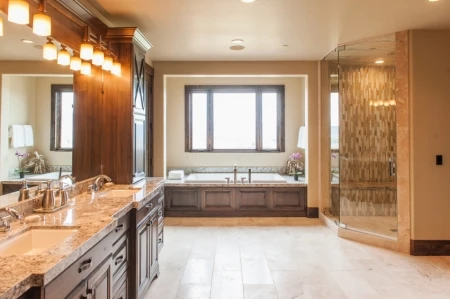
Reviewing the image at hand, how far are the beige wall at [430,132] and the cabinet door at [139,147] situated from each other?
3098mm

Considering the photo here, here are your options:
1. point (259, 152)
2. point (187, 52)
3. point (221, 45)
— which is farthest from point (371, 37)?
point (259, 152)

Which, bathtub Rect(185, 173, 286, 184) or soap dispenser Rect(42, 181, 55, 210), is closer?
soap dispenser Rect(42, 181, 55, 210)

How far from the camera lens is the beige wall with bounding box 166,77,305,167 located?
6289 mm

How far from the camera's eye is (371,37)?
12.9 feet

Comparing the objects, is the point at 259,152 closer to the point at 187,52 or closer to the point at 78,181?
the point at 187,52

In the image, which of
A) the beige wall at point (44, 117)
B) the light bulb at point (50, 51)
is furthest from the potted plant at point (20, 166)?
the light bulb at point (50, 51)

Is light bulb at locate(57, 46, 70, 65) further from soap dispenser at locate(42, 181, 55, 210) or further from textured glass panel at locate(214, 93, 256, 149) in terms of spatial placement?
textured glass panel at locate(214, 93, 256, 149)

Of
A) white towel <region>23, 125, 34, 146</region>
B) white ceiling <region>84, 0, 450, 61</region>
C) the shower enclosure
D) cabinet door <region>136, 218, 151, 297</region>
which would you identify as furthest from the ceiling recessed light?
white towel <region>23, 125, 34, 146</region>

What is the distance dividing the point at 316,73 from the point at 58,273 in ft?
15.9

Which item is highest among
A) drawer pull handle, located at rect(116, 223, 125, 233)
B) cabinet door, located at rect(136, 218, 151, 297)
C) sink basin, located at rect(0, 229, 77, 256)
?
sink basin, located at rect(0, 229, 77, 256)

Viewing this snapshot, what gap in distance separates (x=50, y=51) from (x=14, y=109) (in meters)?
0.51

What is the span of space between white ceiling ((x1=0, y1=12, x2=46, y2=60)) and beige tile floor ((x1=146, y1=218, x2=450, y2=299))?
82.8 inches

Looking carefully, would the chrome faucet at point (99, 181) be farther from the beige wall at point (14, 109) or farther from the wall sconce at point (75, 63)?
the wall sconce at point (75, 63)

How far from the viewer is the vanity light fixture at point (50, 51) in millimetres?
2287
